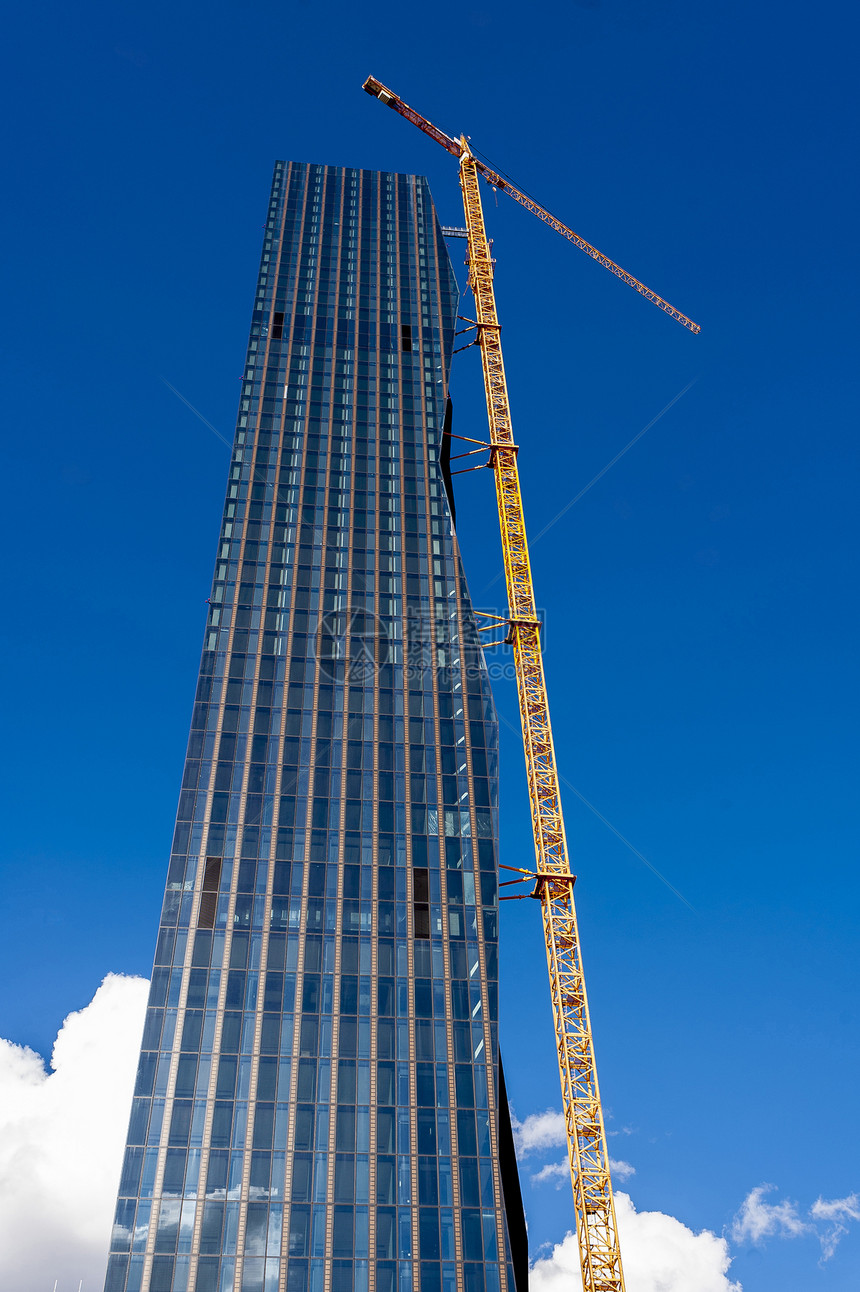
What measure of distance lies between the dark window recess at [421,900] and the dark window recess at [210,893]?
18.2 meters

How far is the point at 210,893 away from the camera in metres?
104

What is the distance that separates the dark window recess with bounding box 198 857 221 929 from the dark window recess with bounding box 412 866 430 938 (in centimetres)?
1818

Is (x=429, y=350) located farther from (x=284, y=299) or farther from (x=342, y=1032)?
(x=342, y=1032)

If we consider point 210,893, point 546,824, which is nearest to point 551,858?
point 546,824

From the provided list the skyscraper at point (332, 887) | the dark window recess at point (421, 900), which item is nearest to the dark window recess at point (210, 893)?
the skyscraper at point (332, 887)

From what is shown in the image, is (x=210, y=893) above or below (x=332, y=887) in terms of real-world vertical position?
below

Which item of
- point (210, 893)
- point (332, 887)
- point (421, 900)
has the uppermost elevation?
point (332, 887)

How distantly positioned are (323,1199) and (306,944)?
830 inches

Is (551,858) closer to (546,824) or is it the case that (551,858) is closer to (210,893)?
(546,824)

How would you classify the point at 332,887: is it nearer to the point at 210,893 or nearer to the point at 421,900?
the point at 421,900

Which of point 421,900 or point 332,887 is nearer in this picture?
point 332,887

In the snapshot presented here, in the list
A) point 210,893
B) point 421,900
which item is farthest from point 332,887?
point 210,893

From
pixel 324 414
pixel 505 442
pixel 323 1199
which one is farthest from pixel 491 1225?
pixel 324 414

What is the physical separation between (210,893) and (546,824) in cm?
3148
